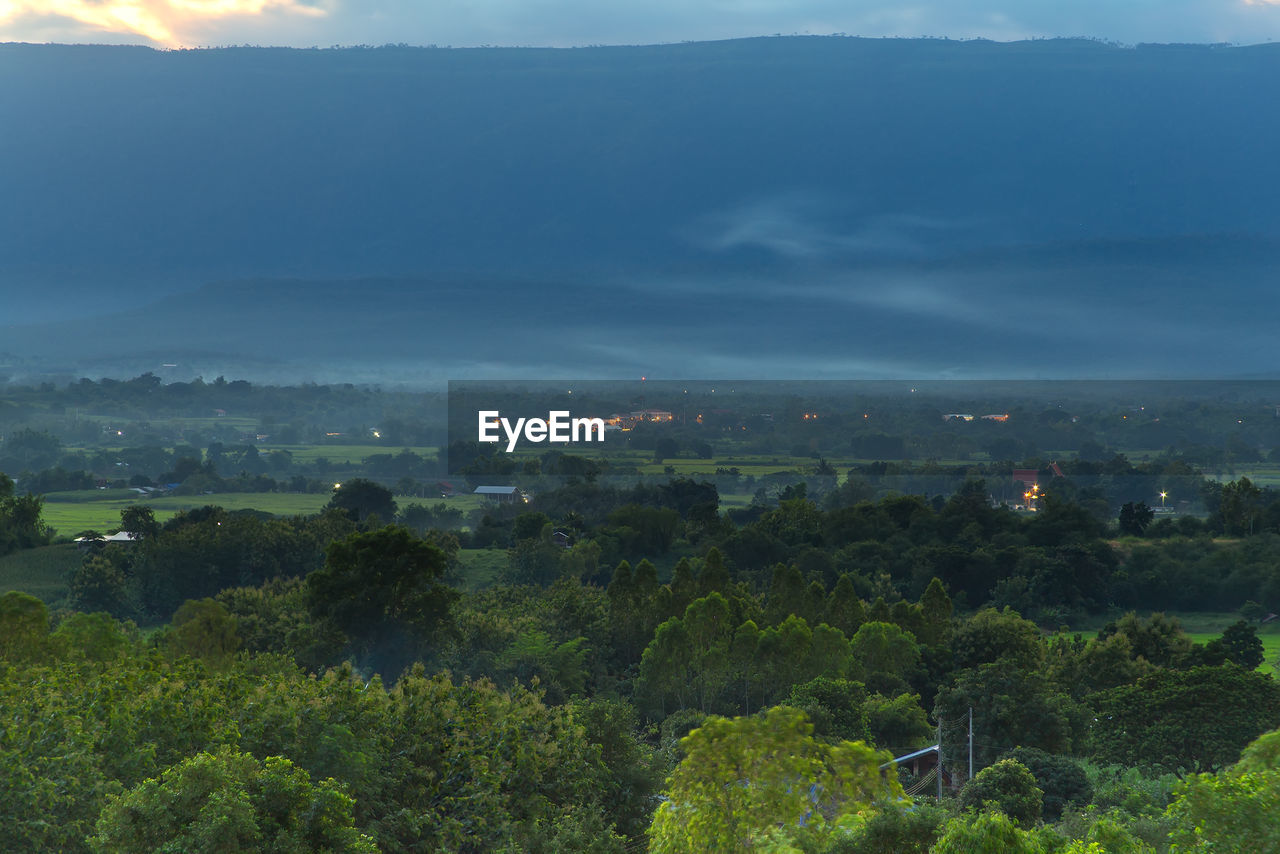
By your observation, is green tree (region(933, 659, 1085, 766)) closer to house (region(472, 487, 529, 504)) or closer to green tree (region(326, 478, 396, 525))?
green tree (region(326, 478, 396, 525))

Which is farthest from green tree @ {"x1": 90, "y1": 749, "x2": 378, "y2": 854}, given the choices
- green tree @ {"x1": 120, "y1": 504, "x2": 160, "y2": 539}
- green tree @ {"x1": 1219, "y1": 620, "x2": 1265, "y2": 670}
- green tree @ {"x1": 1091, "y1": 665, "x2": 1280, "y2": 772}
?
green tree @ {"x1": 120, "y1": 504, "x2": 160, "y2": 539}

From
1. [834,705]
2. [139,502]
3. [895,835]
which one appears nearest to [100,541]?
[139,502]

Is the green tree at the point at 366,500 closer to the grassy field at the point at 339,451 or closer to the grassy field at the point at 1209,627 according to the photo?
the grassy field at the point at 1209,627

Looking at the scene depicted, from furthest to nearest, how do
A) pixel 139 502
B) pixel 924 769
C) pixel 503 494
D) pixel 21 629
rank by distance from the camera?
1. pixel 139 502
2. pixel 503 494
3. pixel 924 769
4. pixel 21 629

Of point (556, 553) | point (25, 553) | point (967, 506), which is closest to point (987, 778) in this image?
point (556, 553)

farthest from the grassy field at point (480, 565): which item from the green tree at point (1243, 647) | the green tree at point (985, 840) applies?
the green tree at point (985, 840)

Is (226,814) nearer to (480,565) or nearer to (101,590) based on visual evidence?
(101,590)
